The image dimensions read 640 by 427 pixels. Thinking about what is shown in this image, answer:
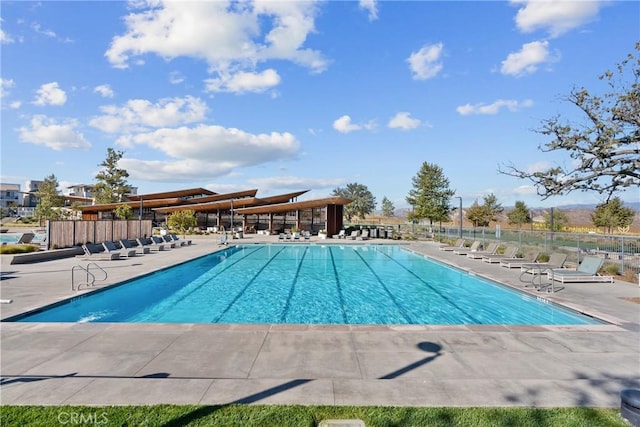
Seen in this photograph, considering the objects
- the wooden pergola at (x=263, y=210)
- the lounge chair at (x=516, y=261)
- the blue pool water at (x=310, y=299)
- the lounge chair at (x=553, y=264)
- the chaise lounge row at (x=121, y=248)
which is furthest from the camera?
the wooden pergola at (x=263, y=210)

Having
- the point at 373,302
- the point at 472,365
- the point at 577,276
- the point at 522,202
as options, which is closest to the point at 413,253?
the point at 577,276

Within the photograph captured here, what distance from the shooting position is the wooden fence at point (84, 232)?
16750mm

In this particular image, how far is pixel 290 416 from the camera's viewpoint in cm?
327

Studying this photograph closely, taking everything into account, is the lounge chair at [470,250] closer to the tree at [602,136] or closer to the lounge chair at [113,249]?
the tree at [602,136]

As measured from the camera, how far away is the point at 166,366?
4.53m

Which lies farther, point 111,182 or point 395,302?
point 111,182

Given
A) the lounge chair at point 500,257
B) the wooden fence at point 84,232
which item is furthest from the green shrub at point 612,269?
the wooden fence at point 84,232

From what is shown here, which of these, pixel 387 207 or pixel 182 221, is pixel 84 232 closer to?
pixel 182 221

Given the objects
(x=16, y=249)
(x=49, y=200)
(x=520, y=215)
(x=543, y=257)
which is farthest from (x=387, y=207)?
(x=16, y=249)

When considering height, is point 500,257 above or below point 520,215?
below

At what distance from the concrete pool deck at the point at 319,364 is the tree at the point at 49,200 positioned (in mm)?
46351

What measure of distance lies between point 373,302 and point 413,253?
12877 mm

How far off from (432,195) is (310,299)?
88.5 ft

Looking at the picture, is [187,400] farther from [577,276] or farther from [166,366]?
[577,276]
